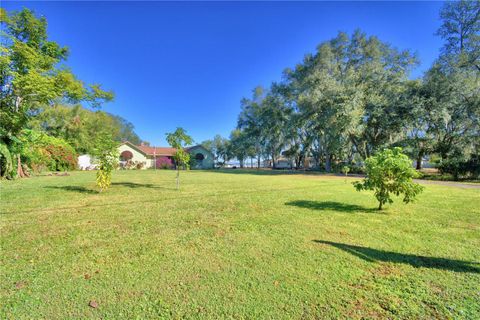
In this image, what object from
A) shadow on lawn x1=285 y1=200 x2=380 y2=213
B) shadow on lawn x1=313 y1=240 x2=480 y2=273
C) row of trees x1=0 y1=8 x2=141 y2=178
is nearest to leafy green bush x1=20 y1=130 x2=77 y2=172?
row of trees x1=0 y1=8 x2=141 y2=178

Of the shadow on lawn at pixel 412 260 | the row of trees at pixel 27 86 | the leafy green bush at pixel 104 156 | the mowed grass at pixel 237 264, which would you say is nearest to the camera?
the mowed grass at pixel 237 264

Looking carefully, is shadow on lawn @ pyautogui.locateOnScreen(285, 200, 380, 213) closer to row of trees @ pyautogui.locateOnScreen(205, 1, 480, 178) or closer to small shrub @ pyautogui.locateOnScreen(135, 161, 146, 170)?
row of trees @ pyautogui.locateOnScreen(205, 1, 480, 178)

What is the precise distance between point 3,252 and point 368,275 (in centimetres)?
522

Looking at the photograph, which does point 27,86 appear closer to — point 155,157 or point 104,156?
point 104,156

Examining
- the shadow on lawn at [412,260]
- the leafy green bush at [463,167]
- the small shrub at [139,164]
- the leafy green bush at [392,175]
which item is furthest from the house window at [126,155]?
the leafy green bush at [463,167]

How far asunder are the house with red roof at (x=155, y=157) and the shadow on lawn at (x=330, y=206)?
2694cm

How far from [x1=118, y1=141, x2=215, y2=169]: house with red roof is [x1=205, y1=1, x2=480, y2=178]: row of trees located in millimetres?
19260

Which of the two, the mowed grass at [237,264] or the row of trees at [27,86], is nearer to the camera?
the mowed grass at [237,264]

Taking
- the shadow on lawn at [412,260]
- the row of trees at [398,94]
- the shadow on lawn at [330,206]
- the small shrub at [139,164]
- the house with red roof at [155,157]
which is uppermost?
the row of trees at [398,94]

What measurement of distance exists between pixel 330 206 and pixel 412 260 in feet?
11.7

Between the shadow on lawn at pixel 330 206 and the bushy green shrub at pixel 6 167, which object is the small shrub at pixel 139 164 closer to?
the bushy green shrub at pixel 6 167

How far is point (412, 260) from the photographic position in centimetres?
332

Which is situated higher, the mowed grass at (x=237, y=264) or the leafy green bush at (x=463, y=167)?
the leafy green bush at (x=463, y=167)

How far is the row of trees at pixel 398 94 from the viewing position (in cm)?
1759
